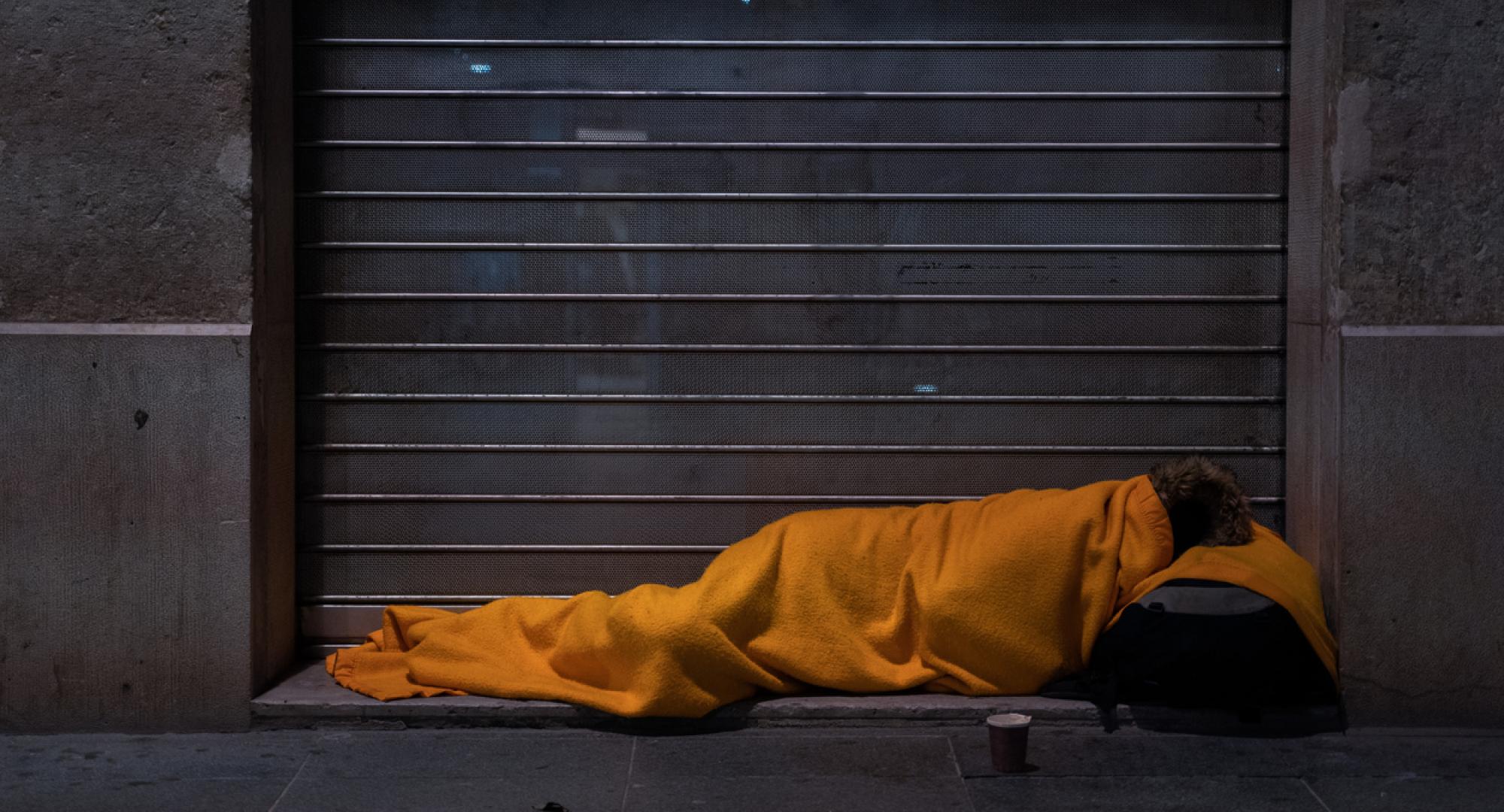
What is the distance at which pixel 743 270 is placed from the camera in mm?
5402

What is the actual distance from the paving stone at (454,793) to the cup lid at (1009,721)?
3.71ft

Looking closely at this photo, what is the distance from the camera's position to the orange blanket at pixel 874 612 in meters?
4.79

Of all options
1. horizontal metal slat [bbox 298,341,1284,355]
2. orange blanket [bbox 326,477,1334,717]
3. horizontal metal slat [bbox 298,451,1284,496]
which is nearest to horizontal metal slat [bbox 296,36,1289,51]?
horizontal metal slat [bbox 298,341,1284,355]

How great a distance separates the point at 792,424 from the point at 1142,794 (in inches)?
73.3

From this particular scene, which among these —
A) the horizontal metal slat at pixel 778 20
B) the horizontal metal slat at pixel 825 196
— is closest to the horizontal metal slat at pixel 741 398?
the horizontal metal slat at pixel 825 196

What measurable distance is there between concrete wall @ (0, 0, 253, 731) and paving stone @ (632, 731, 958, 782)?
151 centimetres

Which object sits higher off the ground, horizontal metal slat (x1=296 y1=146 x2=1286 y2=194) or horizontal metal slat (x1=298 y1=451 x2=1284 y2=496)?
horizontal metal slat (x1=296 y1=146 x2=1286 y2=194)

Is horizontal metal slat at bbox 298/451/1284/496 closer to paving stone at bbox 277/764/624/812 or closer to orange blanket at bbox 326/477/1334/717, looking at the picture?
orange blanket at bbox 326/477/1334/717

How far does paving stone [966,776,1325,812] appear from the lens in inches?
163

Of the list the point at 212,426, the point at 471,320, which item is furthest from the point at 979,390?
the point at 212,426

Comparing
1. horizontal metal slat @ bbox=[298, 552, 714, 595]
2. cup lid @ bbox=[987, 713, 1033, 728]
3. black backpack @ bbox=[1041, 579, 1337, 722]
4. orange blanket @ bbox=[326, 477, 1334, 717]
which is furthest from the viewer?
horizontal metal slat @ bbox=[298, 552, 714, 595]

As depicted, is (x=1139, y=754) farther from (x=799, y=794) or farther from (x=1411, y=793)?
(x=799, y=794)

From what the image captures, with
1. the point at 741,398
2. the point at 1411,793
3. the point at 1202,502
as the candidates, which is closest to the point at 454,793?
the point at 741,398

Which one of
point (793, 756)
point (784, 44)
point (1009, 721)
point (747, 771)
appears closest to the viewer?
point (1009, 721)
